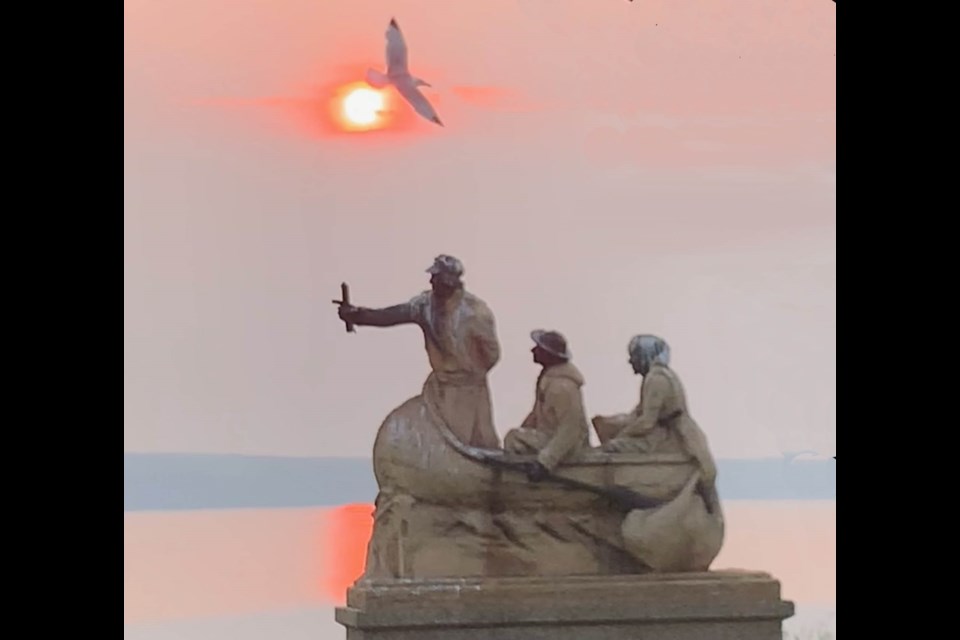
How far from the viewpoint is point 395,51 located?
941 cm

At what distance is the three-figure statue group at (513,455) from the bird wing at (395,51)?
5.34 ft

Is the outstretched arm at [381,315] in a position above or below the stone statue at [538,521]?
above

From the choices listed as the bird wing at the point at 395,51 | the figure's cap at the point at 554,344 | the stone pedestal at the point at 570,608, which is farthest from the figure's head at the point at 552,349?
the bird wing at the point at 395,51

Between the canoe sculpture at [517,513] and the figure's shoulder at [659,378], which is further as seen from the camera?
the figure's shoulder at [659,378]

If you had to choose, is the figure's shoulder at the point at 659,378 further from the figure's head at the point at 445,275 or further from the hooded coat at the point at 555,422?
the figure's head at the point at 445,275

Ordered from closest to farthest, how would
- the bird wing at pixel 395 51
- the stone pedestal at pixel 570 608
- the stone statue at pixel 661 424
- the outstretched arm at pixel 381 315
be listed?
the stone pedestal at pixel 570 608 → the stone statue at pixel 661 424 → the outstretched arm at pixel 381 315 → the bird wing at pixel 395 51

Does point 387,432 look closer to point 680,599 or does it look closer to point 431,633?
point 431,633

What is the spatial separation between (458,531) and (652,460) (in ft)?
3.06

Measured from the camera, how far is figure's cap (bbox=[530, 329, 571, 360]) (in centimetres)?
830

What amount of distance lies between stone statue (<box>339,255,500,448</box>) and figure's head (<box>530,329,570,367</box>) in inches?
8.3

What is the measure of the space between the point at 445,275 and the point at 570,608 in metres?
1.60

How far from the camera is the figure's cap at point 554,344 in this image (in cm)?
→ 830

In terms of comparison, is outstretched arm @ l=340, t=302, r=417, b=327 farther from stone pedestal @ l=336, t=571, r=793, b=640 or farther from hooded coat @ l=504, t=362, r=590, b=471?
stone pedestal @ l=336, t=571, r=793, b=640

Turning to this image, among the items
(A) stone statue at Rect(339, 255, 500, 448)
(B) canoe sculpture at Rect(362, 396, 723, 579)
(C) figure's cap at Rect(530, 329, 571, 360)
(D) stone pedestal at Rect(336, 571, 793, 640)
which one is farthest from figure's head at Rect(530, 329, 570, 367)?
(D) stone pedestal at Rect(336, 571, 793, 640)
